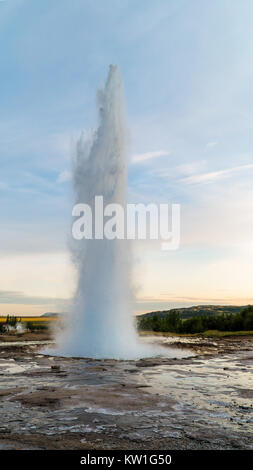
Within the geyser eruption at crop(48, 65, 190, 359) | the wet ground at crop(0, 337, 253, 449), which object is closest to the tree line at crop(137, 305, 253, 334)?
the geyser eruption at crop(48, 65, 190, 359)

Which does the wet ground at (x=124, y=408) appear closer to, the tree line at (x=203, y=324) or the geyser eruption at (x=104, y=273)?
the geyser eruption at (x=104, y=273)

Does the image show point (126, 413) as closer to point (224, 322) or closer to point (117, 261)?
point (117, 261)

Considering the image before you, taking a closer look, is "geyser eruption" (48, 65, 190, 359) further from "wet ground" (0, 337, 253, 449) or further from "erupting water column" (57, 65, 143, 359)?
"wet ground" (0, 337, 253, 449)

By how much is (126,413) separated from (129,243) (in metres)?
22.5

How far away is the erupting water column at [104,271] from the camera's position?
2994cm

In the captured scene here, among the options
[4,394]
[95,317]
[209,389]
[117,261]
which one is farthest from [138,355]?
[4,394]

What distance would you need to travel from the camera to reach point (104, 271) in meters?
31.0

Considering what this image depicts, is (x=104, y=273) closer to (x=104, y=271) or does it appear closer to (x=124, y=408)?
(x=104, y=271)

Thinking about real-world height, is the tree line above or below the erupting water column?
below

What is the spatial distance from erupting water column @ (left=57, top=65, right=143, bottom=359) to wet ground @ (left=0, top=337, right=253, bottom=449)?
8.01 meters

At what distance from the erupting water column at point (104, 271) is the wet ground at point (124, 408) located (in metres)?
8.01

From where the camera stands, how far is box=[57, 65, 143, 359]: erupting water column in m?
29.9

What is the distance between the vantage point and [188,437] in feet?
29.7

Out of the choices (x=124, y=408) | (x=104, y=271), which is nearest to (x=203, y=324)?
(x=104, y=271)
